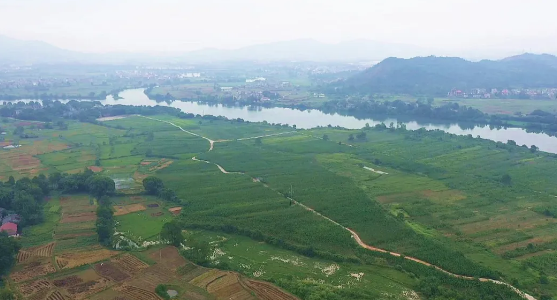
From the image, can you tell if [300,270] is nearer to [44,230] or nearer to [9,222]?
[44,230]

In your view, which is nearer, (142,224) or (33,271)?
(33,271)

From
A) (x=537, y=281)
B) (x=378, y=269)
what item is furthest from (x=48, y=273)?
(x=537, y=281)

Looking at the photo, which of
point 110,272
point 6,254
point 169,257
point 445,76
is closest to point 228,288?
point 169,257

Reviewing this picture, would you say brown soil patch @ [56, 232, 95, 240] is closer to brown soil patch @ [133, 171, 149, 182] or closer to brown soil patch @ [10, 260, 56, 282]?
brown soil patch @ [10, 260, 56, 282]

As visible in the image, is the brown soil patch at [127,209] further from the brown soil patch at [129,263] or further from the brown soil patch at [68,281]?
the brown soil patch at [68,281]

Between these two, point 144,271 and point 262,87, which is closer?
point 144,271

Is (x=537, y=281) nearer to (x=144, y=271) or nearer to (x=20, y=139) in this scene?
(x=144, y=271)
